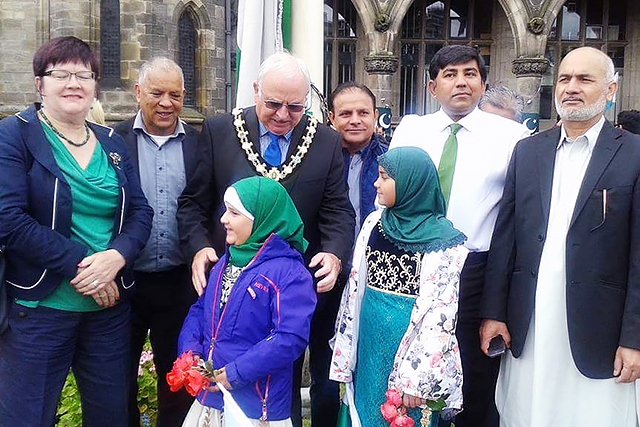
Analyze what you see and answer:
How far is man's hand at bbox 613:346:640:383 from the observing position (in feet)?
8.63

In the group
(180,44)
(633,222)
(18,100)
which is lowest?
(633,222)

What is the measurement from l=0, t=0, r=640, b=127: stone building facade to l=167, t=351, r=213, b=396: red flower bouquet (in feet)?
36.1

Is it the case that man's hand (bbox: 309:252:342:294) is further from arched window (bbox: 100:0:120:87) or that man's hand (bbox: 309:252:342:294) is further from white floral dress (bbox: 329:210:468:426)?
arched window (bbox: 100:0:120:87)

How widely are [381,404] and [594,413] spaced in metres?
0.97

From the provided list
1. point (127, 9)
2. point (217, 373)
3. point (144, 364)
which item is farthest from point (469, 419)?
point (127, 9)

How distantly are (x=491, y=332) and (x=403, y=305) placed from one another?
1.85 feet

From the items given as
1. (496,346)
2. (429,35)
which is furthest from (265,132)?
(429,35)

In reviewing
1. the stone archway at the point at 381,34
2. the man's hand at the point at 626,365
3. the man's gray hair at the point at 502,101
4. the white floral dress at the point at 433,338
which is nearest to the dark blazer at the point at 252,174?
the white floral dress at the point at 433,338

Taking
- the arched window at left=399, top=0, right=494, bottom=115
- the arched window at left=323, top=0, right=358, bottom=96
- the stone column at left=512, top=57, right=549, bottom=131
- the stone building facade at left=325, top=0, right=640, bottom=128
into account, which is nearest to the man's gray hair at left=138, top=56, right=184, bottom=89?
the stone building facade at left=325, top=0, right=640, bottom=128

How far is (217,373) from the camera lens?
256cm

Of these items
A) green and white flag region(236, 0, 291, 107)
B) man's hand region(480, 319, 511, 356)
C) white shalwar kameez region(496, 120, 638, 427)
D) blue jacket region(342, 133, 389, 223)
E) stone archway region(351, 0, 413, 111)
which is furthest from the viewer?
stone archway region(351, 0, 413, 111)

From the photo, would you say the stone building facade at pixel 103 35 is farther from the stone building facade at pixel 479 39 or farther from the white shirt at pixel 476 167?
the white shirt at pixel 476 167

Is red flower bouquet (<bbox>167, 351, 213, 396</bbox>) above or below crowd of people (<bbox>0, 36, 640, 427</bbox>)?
below

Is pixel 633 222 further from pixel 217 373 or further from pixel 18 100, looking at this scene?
pixel 18 100
